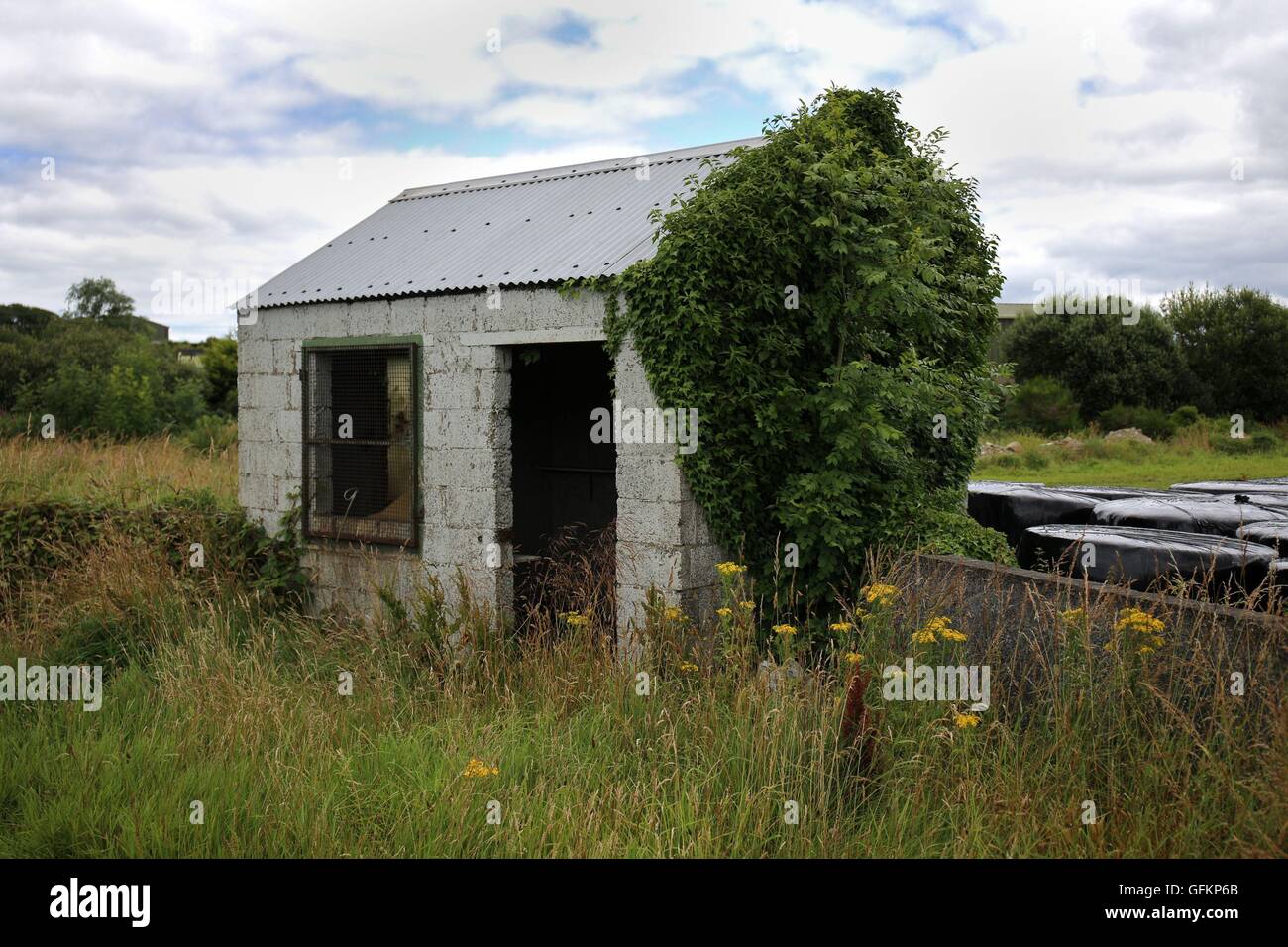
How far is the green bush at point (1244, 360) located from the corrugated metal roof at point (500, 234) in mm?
25801

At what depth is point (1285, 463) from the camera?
2205 centimetres

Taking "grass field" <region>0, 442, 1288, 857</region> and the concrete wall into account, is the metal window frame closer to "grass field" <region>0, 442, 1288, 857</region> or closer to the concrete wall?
the concrete wall

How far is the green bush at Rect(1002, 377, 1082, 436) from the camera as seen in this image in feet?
93.6

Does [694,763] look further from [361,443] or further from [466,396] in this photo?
[361,443]

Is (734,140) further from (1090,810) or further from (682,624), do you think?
(1090,810)

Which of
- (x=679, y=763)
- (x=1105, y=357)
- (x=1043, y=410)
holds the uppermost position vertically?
(x=1105, y=357)

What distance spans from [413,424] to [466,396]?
0.63 metres

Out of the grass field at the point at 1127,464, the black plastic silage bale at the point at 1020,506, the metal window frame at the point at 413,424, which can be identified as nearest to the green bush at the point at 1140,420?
the grass field at the point at 1127,464

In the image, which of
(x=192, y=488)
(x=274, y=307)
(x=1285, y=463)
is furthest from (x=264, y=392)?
(x=1285, y=463)

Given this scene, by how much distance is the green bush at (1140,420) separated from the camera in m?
27.0

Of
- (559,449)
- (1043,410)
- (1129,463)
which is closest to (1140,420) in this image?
(1043,410)

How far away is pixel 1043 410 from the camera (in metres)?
28.8

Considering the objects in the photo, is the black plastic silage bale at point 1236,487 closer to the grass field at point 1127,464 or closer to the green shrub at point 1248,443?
the grass field at point 1127,464

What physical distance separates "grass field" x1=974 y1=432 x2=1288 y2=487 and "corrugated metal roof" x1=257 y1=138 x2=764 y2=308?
1300 centimetres
